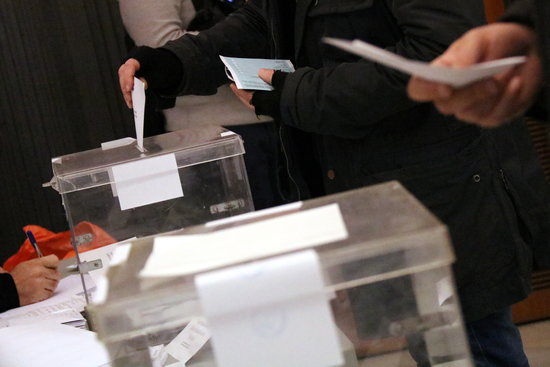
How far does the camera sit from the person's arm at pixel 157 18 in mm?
2520

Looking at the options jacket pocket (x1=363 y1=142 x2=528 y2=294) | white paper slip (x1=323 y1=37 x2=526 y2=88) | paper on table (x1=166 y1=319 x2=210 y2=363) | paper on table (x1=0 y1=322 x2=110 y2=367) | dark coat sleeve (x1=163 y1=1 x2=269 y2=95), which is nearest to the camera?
white paper slip (x1=323 y1=37 x2=526 y2=88)

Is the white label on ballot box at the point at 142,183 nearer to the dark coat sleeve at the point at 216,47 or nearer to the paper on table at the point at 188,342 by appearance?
the dark coat sleeve at the point at 216,47

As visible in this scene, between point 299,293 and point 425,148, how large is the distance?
944 millimetres

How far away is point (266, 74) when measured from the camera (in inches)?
70.2

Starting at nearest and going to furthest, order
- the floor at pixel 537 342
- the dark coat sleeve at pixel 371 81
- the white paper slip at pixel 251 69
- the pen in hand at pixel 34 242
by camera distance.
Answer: the dark coat sleeve at pixel 371 81 → the white paper slip at pixel 251 69 → the pen in hand at pixel 34 242 → the floor at pixel 537 342

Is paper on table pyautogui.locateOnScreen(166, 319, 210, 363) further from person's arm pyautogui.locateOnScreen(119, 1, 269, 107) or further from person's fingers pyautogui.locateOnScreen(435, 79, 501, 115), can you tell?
person's arm pyautogui.locateOnScreen(119, 1, 269, 107)

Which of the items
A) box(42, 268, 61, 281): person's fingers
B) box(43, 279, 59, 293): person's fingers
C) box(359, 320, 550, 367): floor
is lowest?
box(359, 320, 550, 367): floor

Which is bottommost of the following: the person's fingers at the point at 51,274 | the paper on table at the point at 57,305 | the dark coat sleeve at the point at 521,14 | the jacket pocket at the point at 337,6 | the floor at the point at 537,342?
the floor at the point at 537,342

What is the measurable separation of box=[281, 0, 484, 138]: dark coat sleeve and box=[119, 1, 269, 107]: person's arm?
1.55ft

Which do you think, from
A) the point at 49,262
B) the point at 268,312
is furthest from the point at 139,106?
the point at 268,312

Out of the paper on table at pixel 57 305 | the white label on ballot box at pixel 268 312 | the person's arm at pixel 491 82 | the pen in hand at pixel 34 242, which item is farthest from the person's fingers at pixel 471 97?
the pen in hand at pixel 34 242

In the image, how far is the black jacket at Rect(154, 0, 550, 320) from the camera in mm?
1611

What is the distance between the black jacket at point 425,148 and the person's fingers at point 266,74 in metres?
0.07

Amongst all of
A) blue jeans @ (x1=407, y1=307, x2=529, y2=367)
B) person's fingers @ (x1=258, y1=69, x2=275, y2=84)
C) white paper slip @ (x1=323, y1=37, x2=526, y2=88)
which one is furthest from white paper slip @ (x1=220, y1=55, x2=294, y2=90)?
white paper slip @ (x1=323, y1=37, x2=526, y2=88)
